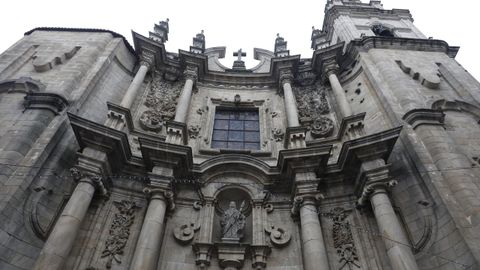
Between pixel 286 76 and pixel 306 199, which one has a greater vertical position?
pixel 286 76

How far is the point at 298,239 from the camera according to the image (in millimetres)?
9625

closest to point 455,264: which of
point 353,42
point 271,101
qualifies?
point 271,101

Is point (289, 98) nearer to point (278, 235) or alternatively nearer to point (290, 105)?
point (290, 105)

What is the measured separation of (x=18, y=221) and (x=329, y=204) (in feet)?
26.0

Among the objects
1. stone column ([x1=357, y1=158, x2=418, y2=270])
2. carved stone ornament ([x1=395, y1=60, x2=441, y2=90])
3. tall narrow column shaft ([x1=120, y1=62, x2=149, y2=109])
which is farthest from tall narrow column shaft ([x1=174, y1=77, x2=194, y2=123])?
carved stone ornament ([x1=395, y1=60, x2=441, y2=90])

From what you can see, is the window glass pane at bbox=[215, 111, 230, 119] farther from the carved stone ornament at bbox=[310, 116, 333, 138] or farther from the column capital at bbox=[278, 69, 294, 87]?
the carved stone ornament at bbox=[310, 116, 333, 138]

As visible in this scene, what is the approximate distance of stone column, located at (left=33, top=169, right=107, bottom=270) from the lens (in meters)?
7.32

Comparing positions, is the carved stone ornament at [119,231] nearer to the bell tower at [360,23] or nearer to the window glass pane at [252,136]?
the window glass pane at [252,136]

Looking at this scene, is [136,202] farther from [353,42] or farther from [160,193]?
[353,42]

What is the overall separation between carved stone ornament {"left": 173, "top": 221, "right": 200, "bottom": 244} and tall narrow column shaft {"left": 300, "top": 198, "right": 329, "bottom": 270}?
2923mm

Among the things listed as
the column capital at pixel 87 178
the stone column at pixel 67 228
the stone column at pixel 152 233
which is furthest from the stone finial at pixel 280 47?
the stone column at pixel 67 228

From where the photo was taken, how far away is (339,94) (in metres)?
13.3

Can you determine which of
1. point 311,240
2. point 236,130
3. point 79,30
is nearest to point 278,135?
point 236,130

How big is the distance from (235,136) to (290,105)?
7.79ft
